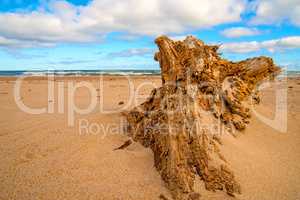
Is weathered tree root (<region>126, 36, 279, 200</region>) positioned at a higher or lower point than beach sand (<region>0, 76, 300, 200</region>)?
higher

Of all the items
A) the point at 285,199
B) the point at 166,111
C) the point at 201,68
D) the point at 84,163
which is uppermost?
the point at 201,68

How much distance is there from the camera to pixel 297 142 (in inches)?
207

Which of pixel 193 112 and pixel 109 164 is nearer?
pixel 193 112

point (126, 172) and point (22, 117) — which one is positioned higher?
point (22, 117)

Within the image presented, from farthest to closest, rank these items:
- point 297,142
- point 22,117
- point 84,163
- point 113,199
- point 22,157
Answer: point 22,117
point 297,142
point 22,157
point 84,163
point 113,199

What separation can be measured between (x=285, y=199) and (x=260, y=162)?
0.85 m

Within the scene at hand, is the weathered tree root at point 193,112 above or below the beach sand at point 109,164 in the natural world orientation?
above

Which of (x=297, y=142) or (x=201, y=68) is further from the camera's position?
(x=297, y=142)

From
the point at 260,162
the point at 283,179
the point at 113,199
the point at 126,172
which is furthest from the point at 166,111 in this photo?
the point at 283,179

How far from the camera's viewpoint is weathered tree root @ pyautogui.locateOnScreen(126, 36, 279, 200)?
11.7 feet

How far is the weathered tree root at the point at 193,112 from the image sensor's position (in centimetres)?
355

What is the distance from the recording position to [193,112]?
3.88 m

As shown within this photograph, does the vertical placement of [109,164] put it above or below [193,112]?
below

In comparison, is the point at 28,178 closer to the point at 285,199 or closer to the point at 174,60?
A: the point at 174,60
